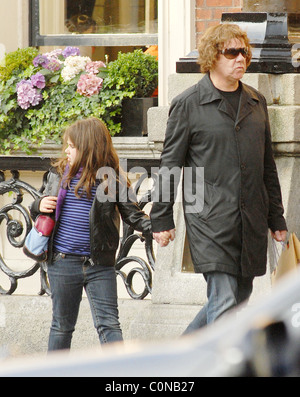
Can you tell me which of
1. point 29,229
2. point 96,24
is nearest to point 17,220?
point 29,229

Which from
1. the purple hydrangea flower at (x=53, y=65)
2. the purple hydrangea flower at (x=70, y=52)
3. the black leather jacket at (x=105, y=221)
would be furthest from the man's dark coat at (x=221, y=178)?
the purple hydrangea flower at (x=70, y=52)

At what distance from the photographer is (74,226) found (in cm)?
467

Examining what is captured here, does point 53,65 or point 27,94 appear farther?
point 53,65

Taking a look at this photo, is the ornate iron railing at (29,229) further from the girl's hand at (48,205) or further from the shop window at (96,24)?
the shop window at (96,24)

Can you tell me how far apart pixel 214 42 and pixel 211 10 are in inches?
102

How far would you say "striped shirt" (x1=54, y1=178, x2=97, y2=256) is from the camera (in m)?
4.65

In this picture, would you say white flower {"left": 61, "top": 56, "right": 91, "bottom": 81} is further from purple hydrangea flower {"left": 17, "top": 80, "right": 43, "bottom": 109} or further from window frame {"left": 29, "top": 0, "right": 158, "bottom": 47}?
window frame {"left": 29, "top": 0, "right": 158, "bottom": 47}

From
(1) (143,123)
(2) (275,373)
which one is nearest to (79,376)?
(2) (275,373)

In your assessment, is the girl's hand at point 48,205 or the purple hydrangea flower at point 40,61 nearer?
the girl's hand at point 48,205

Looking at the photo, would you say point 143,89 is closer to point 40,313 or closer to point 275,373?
point 40,313

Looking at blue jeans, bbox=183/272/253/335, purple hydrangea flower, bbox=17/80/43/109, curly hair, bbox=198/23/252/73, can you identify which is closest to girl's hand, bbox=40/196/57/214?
blue jeans, bbox=183/272/253/335

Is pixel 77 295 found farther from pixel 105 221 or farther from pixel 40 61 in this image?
pixel 40 61

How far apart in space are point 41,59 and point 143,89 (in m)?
0.78

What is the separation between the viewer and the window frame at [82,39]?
25.2ft
